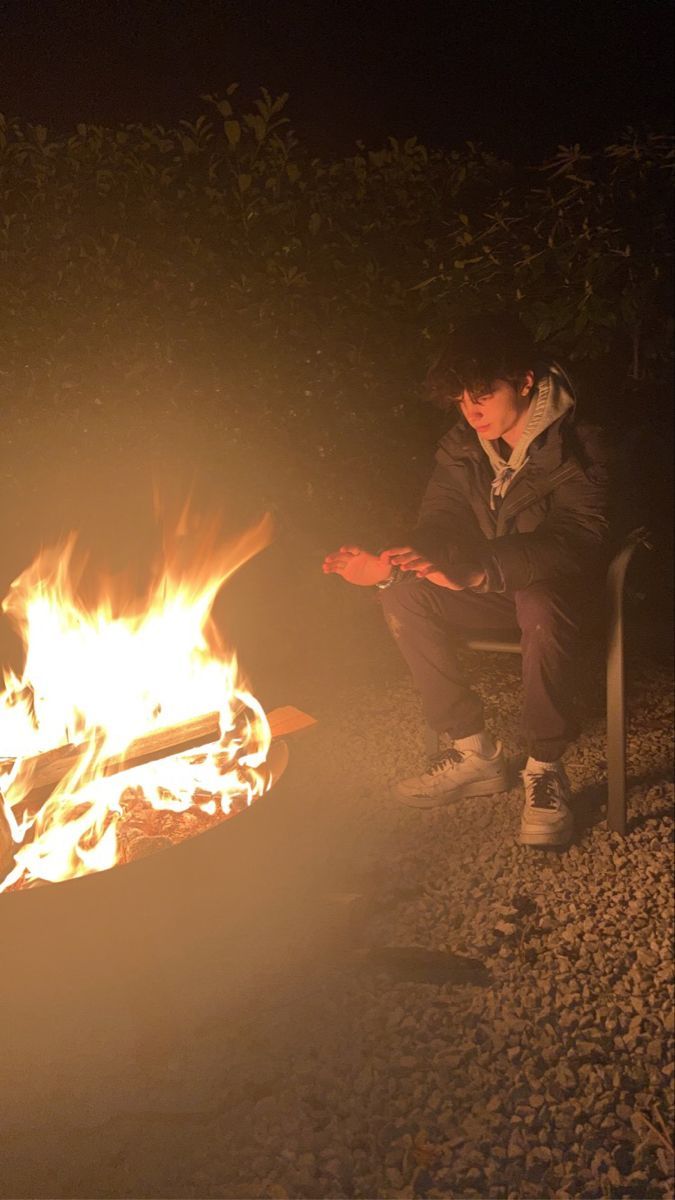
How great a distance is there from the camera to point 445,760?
12.6ft

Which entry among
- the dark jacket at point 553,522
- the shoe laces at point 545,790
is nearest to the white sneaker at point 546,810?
the shoe laces at point 545,790

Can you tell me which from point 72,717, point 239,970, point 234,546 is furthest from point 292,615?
point 239,970

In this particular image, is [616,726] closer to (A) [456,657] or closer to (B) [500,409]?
Answer: (A) [456,657]

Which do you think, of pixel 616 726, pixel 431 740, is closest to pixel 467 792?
pixel 431 740

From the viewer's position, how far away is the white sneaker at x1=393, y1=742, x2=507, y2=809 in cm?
378

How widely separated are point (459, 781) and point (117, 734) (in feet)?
5.02

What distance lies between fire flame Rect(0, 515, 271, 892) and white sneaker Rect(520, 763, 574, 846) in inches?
43.7

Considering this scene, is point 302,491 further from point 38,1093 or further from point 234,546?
point 38,1093

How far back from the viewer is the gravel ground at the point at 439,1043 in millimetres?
2168

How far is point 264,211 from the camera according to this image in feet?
14.5

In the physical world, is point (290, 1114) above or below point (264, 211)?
below

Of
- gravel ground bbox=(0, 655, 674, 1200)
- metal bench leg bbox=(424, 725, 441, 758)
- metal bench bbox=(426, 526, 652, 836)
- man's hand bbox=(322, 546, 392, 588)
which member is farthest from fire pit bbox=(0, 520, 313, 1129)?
metal bench bbox=(426, 526, 652, 836)

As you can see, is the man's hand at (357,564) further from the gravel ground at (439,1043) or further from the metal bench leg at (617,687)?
the gravel ground at (439,1043)

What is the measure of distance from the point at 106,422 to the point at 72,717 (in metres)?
1.84
